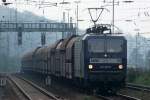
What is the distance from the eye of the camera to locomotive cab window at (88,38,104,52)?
2895cm

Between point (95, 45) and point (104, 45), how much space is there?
454mm

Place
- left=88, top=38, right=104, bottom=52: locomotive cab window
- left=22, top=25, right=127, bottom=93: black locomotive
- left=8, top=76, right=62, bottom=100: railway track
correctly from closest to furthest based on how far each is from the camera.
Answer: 1. left=22, top=25, right=127, bottom=93: black locomotive
2. left=88, top=38, right=104, bottom=52: locomotive cab window
3. left=8, top=76, right=62, bottom=100: railway track

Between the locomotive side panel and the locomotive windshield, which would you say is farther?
the locomotive side panel

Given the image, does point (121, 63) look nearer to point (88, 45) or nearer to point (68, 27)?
point (88, 45)

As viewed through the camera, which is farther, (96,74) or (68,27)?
(68,27)

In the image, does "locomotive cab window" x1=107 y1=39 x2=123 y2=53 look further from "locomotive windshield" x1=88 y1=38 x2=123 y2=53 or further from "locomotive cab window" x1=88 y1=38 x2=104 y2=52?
"locomotive cab window" x1=88 y1=38 x2=104 y2=52

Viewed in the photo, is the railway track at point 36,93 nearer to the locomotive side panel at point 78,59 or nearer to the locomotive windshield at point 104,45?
the locomotive side panel at point 78,59

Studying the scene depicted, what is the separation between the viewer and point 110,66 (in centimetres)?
2838

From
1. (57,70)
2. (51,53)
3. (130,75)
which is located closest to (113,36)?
(57,70)

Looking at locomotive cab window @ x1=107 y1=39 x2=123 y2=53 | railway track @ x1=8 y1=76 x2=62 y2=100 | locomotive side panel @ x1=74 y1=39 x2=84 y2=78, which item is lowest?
railway track @ x1=8 y1=76 x2=62 y2=100

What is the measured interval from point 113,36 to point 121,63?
63.4 inches

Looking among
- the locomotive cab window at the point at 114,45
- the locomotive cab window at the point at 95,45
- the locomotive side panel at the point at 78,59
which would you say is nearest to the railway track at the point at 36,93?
the locomotive side panel at the point at 78,59

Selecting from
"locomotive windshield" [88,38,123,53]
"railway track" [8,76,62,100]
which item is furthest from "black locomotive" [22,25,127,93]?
"railway track" [8,76,62,100]

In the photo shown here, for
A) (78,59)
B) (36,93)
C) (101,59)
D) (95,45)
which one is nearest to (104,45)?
(95,45)
